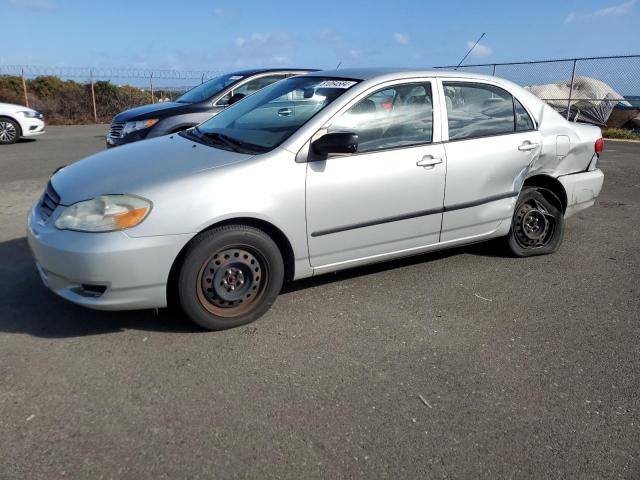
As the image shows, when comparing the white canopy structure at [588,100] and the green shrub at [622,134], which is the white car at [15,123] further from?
the green shrub at [622,134]

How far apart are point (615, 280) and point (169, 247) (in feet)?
11.5

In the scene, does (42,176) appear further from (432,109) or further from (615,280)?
(615,280)

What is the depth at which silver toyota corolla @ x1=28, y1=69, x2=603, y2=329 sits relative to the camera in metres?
3.25

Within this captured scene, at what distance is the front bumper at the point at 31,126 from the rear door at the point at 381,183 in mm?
11341

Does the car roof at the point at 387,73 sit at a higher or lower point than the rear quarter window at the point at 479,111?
higher

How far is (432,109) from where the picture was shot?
4.20m

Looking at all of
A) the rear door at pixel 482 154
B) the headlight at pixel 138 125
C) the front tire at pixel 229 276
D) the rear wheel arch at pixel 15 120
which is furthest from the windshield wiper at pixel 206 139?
the rear wheel arch at pixel 15 120

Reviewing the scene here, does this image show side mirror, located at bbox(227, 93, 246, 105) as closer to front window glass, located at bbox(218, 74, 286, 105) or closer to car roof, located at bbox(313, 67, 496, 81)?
front window glass, located at bbox(218, 74, 286, 105)

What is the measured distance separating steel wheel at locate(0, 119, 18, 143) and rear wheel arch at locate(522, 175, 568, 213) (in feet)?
38.7

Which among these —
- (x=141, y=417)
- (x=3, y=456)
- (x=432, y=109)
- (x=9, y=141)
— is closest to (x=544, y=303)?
(x=432, y=109)

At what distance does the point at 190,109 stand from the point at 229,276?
493 centimetres

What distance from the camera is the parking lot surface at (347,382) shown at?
2414mm

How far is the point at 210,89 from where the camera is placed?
27.6 feet

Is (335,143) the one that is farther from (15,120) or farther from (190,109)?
(15,120)
